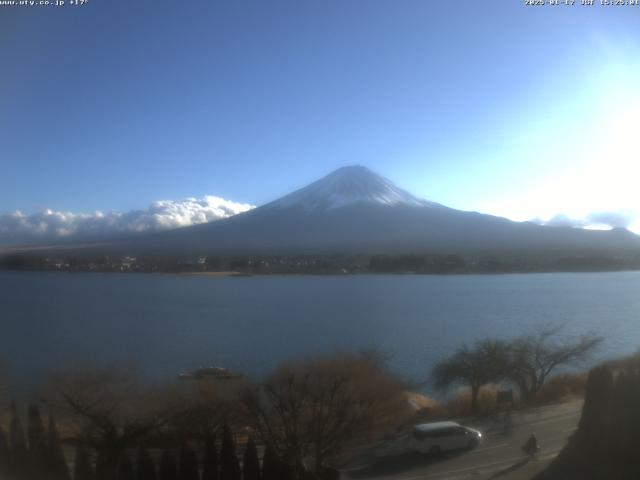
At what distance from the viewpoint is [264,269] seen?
1878 cm

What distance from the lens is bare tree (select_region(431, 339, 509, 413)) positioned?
5223 mm

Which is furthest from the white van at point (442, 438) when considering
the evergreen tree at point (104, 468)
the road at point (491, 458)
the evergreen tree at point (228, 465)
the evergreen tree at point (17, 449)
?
the evergreen tree at point (17, 449)

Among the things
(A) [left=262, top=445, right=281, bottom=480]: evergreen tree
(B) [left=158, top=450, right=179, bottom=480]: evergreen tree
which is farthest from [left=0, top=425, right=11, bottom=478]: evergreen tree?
(A) [left=262, top=445, right=281, bottom=480]: evergreen tree

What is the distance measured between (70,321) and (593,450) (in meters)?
9.05

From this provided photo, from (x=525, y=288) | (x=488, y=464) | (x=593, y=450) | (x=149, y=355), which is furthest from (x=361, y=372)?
(x=525, y=288)

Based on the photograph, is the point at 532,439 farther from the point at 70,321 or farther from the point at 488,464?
the point at 70,321

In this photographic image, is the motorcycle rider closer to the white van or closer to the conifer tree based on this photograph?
the white van

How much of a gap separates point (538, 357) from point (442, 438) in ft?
8.56

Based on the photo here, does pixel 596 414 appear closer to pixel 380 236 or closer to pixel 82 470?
pixel 82 470

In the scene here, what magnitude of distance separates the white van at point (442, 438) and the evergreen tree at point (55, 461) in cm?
206

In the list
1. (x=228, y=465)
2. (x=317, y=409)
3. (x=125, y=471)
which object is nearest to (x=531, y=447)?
(x=317, y=409)

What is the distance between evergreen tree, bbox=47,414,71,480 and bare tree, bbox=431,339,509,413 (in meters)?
3.56

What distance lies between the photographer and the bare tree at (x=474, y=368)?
5.22 metres

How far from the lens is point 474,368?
5.25 m
